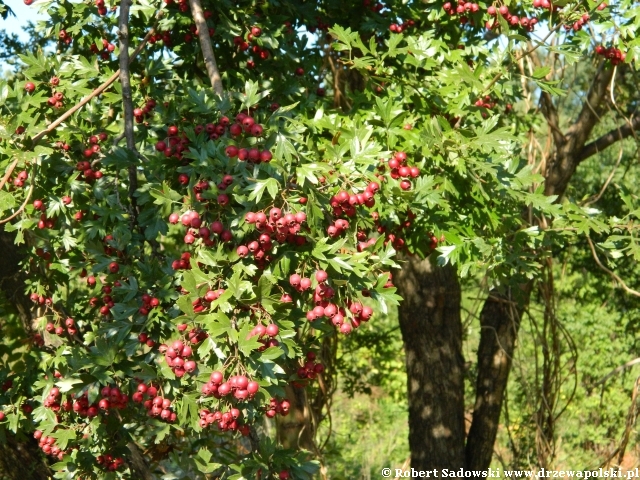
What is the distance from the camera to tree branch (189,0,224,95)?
7.88 feet

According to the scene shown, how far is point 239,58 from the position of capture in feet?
10.4

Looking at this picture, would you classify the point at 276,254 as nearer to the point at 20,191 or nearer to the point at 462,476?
the point at 20,191

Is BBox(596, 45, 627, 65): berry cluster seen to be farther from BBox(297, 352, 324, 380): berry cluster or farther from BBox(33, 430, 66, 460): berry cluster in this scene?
BBox(33, 430, 66, 460): berry cluster

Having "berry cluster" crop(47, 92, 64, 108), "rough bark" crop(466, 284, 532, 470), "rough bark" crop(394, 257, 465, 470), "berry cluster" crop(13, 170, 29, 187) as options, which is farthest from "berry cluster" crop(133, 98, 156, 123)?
"rough bark" crop(466, 284, 532, 470)

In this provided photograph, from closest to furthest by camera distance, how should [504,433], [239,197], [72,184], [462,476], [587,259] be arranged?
[239,197] → [72,184] → [462,476] → [587,259] → [504,433]

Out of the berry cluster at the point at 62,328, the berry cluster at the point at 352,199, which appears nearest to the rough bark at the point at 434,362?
the berry cluster at the point at 62,328

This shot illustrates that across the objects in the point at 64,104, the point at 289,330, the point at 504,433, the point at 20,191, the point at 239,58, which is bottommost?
the point at 504,433

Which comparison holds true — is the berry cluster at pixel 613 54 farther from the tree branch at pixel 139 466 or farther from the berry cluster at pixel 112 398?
the tree branch at pixel 139 466

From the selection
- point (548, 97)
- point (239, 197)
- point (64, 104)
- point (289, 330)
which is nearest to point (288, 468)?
point (289, 330)

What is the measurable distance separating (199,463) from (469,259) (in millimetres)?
1128

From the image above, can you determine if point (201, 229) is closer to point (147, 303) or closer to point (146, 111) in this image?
point (147, 303)

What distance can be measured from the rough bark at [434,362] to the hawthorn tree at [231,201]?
1428 mm

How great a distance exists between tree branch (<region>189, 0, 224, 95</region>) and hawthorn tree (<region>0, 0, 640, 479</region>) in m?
0.01

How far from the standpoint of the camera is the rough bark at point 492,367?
476cm
